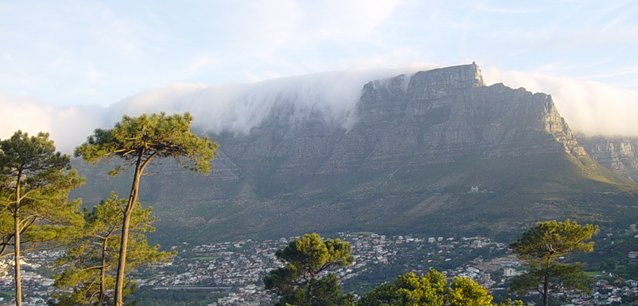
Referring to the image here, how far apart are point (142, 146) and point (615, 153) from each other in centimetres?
18477

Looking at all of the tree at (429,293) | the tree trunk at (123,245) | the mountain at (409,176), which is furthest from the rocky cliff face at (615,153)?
the tree trunk at (123,245)

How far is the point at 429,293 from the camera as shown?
64.6 feet

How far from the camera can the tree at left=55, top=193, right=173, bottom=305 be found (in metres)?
23.3

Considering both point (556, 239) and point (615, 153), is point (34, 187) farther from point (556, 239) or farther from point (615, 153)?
point (615, 153)

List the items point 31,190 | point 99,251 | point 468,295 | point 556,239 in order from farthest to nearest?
1. point 99,251
2. point 556,239
3. point 31,190
4. point 468,295

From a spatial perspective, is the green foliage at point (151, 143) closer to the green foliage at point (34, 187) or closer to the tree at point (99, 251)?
the green foliage at point (34, 187)

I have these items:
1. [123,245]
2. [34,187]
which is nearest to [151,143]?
[123,245]

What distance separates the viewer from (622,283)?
1935 inches

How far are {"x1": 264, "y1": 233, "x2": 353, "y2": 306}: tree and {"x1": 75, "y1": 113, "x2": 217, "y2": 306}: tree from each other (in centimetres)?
1372

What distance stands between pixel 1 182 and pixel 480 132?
137 metres

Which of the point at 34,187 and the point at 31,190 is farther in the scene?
the point at 34,187

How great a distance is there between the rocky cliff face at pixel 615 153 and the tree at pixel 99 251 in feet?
544

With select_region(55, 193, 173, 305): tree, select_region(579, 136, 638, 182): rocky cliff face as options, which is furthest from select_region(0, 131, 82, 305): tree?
select_region(579, 136, 638, 182): rocky cliff face

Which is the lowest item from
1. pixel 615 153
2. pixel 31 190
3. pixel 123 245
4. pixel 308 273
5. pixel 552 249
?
pixel 308 273
